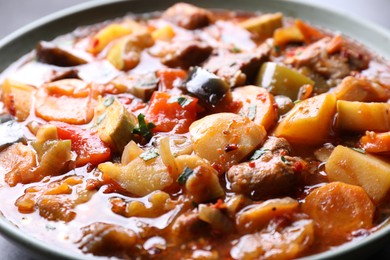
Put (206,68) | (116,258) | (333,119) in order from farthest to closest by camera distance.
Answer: (206,68) < (333,119) < (116,258)

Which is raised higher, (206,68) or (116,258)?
(206,68)

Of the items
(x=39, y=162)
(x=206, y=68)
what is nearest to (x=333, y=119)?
(x=206, y=68)

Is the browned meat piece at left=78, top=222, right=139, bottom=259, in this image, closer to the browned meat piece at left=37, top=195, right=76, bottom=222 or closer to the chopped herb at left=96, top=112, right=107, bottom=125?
the browned meat piece at left=37, top=195, right=76, bottom=222

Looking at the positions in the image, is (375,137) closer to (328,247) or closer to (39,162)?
(328,247)

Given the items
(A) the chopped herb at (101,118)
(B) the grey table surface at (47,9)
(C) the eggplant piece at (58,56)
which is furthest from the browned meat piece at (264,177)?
(B) the grey table surface at (47,9)

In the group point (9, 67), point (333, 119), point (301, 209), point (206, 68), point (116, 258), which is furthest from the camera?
point (9, 67)

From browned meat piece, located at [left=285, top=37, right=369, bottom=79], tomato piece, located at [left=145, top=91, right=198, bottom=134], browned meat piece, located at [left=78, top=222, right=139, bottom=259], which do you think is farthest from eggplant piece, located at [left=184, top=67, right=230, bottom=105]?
browned meat piece, located at [left=78, top=222, right=139, bottom=259]
